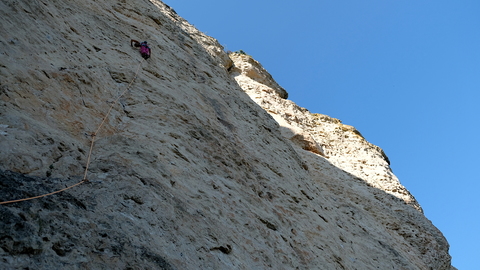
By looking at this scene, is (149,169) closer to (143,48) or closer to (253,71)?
(143,48)

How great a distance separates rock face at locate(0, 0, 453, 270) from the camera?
11.7 feet

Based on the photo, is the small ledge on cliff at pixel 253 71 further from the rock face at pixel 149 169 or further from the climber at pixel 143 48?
the climber at pixel 143 48

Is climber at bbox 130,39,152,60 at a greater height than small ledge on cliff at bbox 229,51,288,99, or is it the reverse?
small ledge on cliff at bbox 229,51,288,99

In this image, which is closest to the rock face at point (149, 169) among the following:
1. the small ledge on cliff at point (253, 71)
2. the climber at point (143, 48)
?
the climber at point (143, 48)

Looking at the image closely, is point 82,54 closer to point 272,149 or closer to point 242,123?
point 242,123

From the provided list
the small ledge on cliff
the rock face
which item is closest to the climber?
the rock face

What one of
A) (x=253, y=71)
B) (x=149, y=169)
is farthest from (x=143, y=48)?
(x=253, y=71)

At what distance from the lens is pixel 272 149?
9.40 m

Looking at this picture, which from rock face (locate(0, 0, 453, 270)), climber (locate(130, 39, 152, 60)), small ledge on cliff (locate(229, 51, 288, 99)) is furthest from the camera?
small ledge on cliff (locate(229, 51, 288, 99))

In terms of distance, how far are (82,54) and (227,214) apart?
3385mm

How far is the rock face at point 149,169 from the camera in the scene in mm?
3572

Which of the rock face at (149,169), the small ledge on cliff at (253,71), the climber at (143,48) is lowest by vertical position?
the rock face at (149,169)

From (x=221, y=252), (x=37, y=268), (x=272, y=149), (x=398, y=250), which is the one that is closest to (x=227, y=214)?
(x=221, y=252)

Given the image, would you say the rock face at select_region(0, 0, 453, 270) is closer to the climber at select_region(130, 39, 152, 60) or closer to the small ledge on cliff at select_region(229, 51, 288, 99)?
the climber at select_region(130, 39, 152, 60)
